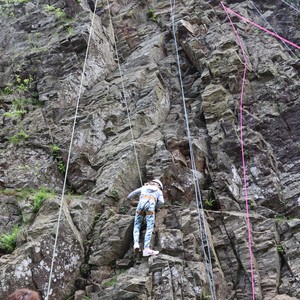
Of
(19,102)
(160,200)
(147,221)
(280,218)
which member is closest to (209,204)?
(160,200)

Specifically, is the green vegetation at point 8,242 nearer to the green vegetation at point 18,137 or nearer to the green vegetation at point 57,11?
the green vegetation at point 18,137

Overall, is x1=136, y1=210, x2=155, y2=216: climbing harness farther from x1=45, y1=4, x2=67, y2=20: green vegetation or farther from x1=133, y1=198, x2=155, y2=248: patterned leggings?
x1=45, y1=4, x2=67, y2=20: green vegetation

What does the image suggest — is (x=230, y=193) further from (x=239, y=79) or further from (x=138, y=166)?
(x=239, y=79)

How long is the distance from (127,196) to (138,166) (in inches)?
35.9

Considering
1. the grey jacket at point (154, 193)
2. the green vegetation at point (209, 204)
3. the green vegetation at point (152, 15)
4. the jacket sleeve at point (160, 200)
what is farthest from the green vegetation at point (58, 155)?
the green vegetation at point (152, 15)

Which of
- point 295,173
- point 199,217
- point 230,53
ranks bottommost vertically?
point 295,173

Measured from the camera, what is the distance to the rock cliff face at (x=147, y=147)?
8438 mm

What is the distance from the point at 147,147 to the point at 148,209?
9.70 ft

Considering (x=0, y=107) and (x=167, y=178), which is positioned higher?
(x=0, y=107)

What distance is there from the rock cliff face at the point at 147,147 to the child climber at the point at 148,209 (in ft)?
0.91

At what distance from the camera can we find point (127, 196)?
34.4ft

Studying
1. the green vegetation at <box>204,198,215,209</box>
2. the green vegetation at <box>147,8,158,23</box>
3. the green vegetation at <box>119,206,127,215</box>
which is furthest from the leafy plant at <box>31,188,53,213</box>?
the green vegetation at <box>147,8,158,23</box>

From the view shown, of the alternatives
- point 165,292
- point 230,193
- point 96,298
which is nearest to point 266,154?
point 230,193

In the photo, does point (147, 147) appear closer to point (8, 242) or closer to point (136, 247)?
point (136, 247)
